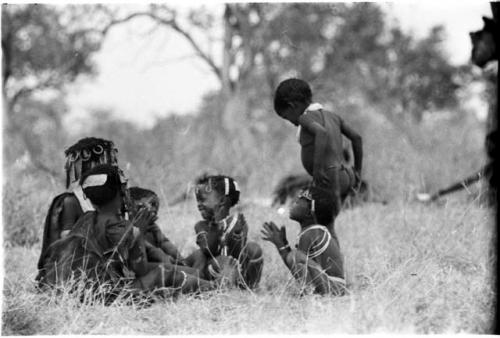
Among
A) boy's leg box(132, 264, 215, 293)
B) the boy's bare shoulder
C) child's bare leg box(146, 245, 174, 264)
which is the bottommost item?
boy's leg box(132, 264, 215, 293)

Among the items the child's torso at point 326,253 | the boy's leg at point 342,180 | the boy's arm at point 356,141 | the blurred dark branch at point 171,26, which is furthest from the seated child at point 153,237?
the blurred dark branch at point 171,26

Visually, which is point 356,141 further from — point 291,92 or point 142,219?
point 142,219

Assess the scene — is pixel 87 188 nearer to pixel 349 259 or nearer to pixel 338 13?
pixel 349 259

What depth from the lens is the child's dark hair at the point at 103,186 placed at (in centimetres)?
348

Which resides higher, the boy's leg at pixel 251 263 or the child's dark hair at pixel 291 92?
the child's dark hair at pixel 291 92

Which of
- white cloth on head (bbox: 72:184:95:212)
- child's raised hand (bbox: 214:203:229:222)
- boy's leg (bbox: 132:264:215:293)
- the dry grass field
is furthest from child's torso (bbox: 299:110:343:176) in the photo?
white cloth on head (bbox: 72:184:95:212)

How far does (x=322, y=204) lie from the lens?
3787 mm

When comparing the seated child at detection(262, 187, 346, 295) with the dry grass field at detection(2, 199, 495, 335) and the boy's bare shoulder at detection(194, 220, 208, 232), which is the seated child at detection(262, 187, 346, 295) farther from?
the boy's bare shoulder at detection(194, 220, 208, 232)

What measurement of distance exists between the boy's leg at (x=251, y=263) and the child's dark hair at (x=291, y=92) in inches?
33.1

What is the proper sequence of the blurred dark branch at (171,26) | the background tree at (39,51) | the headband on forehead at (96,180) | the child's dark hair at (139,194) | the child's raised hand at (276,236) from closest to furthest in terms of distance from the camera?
1. the headband on forehead at (96,180)
2. the child's raised hand at (276,236)
3. the child's dark hair at (139,194)
4. the blurred dark branch at (171,26)
5. the background tree at (39,51)

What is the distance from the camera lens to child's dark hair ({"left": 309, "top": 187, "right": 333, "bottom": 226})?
3786 millimetres

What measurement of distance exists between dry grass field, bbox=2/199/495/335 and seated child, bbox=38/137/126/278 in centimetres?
36

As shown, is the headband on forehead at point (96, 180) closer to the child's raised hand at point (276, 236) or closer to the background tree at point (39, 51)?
the child's raised hand at point (276, 236)

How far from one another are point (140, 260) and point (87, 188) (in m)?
0.46
